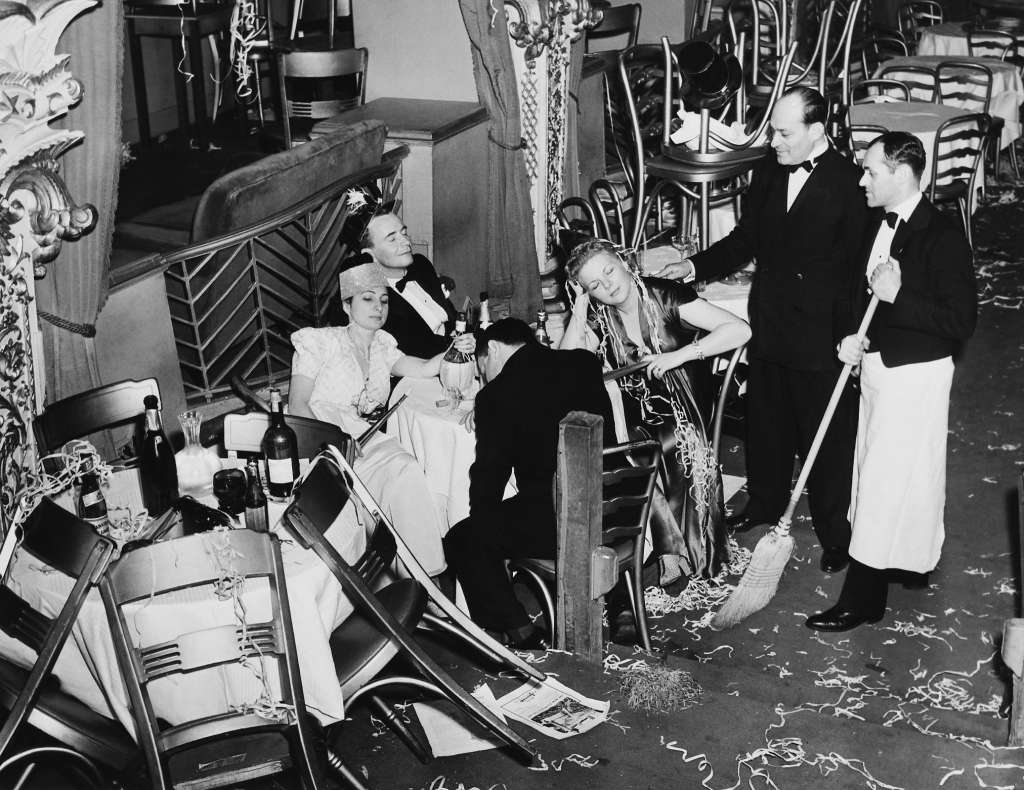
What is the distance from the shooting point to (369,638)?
3.24 m

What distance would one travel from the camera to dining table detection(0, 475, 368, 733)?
112 inches

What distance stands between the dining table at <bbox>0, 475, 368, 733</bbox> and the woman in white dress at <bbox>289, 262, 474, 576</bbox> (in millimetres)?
1016

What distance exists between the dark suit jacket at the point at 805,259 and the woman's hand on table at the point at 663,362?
1.33 ft

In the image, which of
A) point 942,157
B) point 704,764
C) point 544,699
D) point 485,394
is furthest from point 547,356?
point 942,157

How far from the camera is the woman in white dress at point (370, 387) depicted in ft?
13.6

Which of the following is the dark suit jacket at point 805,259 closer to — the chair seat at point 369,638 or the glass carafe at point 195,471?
the chair seat at point 369,638

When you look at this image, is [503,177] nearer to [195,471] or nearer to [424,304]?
[424,304]

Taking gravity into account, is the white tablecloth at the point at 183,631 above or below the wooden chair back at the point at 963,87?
below

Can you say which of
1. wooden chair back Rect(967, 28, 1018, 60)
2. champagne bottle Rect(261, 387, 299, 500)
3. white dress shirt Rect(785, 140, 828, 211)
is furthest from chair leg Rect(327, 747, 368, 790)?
wooden chair back Rect(967, 28, 1018, 60)

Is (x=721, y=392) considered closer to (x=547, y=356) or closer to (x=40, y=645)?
(x=547, y=356)

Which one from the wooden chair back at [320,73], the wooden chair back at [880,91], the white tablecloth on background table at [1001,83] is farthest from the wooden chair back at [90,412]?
the white tablecloth on background table at [1001,83]

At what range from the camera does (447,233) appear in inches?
253

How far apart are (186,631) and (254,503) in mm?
445

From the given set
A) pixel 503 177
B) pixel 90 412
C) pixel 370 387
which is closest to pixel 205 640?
pixel 90 412
